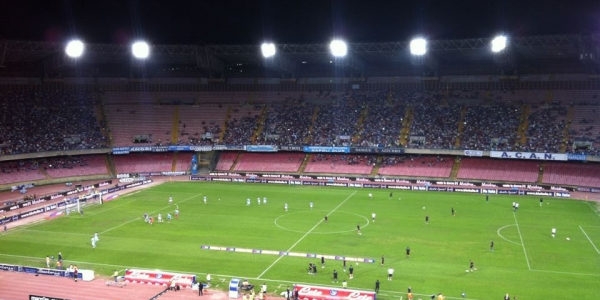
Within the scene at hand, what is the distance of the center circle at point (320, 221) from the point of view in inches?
1872

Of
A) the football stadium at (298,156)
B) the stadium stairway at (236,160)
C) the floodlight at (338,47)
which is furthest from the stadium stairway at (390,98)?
the stadium stairway at (236,160)

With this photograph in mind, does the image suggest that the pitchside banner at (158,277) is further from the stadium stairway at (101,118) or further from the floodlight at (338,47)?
the stadium stairway at (101,118)

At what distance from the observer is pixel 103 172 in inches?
3140

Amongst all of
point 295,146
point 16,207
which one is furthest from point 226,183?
point 16,207

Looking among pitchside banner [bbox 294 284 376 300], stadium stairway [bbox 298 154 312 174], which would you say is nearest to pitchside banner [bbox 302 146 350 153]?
stadium stairway [bbox 298 154 312 174]

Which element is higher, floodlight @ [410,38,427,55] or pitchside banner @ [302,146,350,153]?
floodlight @ [410,38,427,55]

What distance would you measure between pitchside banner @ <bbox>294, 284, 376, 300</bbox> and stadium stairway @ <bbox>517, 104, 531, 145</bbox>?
170 feet

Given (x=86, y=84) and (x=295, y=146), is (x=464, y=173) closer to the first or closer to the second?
(x=295, y=146)

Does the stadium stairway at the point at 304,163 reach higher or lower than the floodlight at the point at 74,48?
lower

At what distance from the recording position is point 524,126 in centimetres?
7538

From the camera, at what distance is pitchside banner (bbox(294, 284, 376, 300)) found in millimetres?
29391

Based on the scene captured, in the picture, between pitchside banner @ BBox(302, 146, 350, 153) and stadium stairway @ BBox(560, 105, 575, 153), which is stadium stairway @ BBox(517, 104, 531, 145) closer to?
stadium stairway @ BBox(560, 105, 575, 153)

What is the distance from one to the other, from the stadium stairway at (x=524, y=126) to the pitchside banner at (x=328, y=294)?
51.9m

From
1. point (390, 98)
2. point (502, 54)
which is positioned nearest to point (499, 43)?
point (502, 54)
